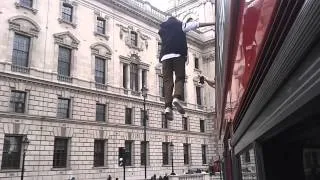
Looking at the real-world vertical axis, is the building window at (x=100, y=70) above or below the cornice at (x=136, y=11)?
below

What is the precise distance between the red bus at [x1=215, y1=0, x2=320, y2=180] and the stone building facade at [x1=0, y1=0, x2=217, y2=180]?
21425 millimetres

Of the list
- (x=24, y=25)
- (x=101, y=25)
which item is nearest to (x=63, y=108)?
(x=24, y=25)

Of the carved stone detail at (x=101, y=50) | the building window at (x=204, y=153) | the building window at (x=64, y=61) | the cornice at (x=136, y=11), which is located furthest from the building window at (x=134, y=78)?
the building window at (x=204, y=153)

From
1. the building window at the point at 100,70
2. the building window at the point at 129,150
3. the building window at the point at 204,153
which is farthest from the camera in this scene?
the building window at the point at 204,153

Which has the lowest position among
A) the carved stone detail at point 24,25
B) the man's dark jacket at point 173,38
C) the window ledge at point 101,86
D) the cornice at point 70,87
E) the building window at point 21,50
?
the man's dark jacket at point 173,38

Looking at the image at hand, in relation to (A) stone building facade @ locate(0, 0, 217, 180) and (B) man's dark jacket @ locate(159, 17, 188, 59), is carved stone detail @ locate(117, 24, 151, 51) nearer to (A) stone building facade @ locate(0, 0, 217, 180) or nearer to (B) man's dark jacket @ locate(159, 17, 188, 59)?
(A) stone building facade @ locate(0, 0, 217, 180)

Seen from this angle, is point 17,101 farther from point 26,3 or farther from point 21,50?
point 26,3

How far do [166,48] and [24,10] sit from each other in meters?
23.1

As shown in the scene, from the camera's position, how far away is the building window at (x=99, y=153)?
88.1ft

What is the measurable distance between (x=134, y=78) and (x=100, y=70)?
4.20 metres

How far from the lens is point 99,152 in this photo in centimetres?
2722

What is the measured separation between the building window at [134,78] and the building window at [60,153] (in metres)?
8.70

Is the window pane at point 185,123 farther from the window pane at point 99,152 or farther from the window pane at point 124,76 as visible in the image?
the window pane at point 99,152

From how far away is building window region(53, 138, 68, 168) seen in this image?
2416cm
